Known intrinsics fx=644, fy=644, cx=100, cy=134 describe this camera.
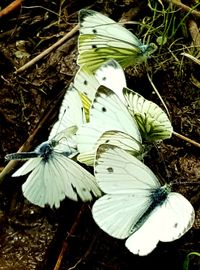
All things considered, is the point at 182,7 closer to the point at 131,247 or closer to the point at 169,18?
the point at 169,18

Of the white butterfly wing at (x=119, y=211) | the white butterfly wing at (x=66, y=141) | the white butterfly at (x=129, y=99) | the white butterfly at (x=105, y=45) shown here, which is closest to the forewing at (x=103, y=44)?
the white butterfly at (x=105, y=45)

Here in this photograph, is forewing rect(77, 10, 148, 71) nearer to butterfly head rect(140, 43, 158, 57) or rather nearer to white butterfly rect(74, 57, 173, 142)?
butterfly head rect(140, 43, 158, 57)

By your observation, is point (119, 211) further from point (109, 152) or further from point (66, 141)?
point (66, 141)

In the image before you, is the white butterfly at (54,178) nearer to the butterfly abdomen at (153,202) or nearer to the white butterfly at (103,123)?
the white butterfly at (103,123)

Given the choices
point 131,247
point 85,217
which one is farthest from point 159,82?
point 131,247

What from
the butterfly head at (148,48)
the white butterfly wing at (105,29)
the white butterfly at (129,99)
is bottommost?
the white butterfly at (129,99)

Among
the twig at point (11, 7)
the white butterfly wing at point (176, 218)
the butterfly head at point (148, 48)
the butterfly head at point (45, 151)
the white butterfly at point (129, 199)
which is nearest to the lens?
the white butterfly wing at point (176, 218)
